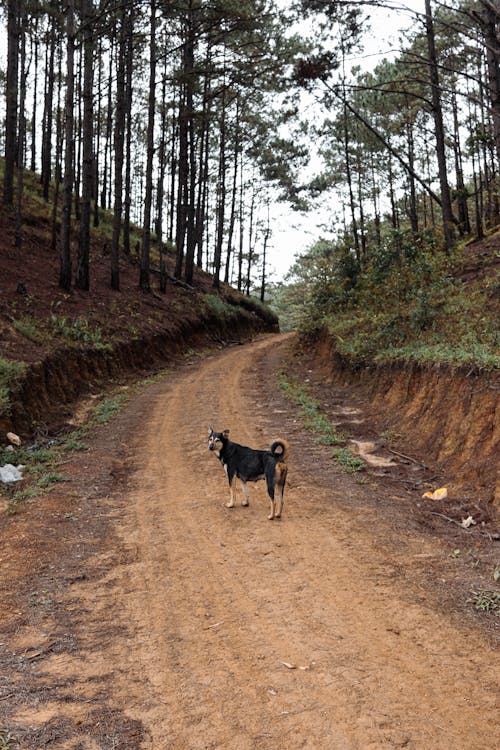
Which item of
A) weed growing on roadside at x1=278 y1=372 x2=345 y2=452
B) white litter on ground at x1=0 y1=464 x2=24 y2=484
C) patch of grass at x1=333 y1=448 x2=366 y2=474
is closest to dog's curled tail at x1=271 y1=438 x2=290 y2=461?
patch of grass at x1=333 y1=448 x2=366 y2=474

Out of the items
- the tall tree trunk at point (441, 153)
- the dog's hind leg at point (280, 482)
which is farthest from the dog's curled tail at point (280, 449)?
the tall tree trunk at point (441, 153)

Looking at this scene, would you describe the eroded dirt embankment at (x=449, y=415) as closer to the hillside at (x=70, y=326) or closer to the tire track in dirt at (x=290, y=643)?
the tire track in dirt at (x=290, y=643)

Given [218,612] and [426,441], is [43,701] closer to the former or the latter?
[218,612]

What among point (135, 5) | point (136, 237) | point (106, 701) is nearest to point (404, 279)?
point (135, 5)

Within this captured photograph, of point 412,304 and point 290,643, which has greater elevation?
point 412,304

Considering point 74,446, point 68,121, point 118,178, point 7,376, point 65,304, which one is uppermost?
point 118,178

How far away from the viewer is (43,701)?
150 inches

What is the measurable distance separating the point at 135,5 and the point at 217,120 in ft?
39.3

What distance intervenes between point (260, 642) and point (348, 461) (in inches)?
223

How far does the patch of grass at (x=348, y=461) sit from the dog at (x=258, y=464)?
93.2 inches

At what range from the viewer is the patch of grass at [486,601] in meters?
4.98

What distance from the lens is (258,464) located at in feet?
24.7

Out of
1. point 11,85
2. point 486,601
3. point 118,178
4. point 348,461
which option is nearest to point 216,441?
point 348,461

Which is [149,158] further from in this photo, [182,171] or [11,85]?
[11,85]
